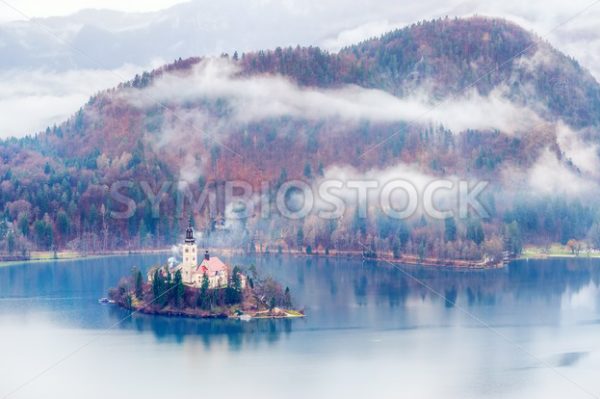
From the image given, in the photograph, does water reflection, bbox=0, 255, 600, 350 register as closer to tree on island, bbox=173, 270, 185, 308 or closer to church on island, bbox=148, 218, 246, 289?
tree on island, bbox=173, 270, 185, 308

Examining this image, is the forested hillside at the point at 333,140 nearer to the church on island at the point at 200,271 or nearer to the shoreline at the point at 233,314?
the church on island at the point at 200,271

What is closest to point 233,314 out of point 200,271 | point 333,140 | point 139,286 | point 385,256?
point 200,271

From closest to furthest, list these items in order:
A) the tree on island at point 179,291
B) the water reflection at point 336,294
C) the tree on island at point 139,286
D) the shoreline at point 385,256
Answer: the water reflection at point 336,294
the tree on island at point 179,291
the tree on island at point 139,286
the shoreline at point 385,256

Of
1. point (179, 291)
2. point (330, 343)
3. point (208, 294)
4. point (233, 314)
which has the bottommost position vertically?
point (330, 343)

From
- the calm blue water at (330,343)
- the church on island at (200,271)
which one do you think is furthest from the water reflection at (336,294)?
the church on island at (200,271)

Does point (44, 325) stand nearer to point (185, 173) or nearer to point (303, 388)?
point (303, 388)

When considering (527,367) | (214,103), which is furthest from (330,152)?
(527,367)

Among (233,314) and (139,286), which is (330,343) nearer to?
(233,314)
